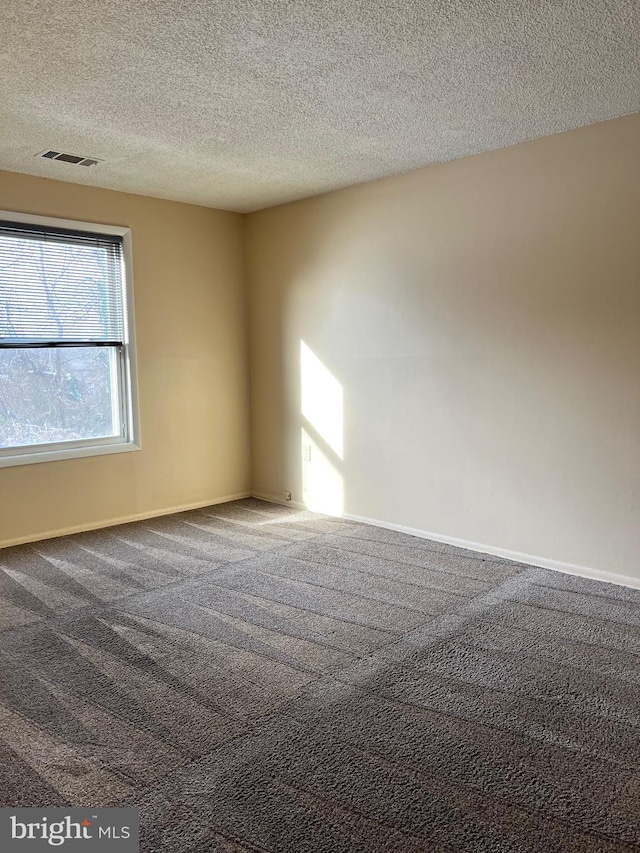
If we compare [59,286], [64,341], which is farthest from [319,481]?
[59,286]

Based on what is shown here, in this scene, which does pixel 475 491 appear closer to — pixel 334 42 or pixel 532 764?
pixel 532 764

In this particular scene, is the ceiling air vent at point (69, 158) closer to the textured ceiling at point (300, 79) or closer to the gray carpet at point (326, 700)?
the textured ceiling at point (300, 79)

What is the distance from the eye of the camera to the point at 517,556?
4.09m

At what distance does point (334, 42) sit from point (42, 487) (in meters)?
3.40

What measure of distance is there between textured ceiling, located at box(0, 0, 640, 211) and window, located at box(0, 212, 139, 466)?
0.56 meters

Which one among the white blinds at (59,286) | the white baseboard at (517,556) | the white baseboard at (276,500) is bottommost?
the white baseboard at (517,556)

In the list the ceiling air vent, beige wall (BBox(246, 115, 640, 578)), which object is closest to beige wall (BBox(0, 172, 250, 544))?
beige wall (BBox(246, 115, 640, 578))

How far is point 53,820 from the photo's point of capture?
6.12 feet

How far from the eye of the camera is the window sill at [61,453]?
14.5 ft

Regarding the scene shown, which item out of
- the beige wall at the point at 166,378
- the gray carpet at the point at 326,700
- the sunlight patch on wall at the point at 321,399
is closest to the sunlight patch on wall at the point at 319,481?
the sunlight patch on wall at the point at 321,399

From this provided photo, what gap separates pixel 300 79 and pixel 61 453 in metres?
3.00

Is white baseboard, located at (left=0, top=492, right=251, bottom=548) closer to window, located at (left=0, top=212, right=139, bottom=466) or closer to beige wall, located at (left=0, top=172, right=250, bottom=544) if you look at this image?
beige wall, located at (left=0, top=172, right=250, bottom=544)

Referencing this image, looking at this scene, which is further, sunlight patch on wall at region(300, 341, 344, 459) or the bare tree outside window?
sunlight patch on wall at region(300, 341, 344, 459)

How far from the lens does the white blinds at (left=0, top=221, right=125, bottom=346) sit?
4375 mm
